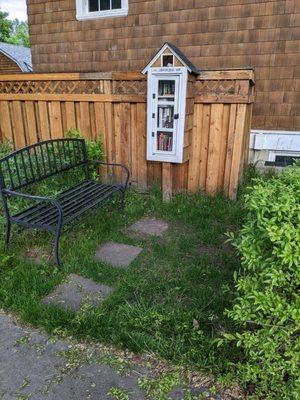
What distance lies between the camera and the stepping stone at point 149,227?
12.7 ft

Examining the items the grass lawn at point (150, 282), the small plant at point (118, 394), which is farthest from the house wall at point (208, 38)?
the small plant at point (118, 394)

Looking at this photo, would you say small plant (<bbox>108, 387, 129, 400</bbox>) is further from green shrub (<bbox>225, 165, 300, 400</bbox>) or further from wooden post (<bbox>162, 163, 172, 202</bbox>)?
wooden post (<bbox>162, 163, 172, 202</bbox>)

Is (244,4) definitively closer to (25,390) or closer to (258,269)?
(258,269)

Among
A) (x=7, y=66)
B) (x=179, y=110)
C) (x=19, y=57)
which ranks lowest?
(x=179, y=110)

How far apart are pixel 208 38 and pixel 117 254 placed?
469 cm

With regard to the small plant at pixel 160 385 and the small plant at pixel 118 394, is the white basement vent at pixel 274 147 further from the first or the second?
the small plant at pixel 118 394

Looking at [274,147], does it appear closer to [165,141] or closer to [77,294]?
[165,141]

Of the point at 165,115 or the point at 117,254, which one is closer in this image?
the point at 117,254

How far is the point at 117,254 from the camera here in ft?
11.1

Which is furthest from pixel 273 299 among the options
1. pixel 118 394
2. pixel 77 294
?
pixel 77 294

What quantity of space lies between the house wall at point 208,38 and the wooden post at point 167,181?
2.67 metres

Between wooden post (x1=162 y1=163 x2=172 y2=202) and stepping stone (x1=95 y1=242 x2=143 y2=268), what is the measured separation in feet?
4.37

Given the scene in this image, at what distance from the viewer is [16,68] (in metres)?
19.9

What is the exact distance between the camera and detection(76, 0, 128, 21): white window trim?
6564 mm
